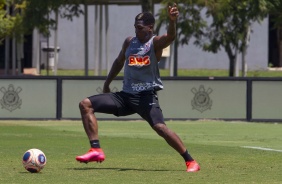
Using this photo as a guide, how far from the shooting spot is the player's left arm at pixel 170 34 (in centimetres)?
1041

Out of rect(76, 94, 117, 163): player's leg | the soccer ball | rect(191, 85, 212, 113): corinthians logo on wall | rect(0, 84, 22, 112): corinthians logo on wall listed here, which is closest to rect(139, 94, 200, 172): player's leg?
rect(76, 94, 117, 163): player's leg

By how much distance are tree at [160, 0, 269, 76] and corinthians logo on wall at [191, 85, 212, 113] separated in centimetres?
435

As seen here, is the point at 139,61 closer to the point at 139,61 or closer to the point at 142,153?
the point at 139,61

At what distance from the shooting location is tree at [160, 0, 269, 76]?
94.4ft

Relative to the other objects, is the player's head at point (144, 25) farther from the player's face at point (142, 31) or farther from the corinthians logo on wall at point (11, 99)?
the corinthians logo on wall at point (11, 99)

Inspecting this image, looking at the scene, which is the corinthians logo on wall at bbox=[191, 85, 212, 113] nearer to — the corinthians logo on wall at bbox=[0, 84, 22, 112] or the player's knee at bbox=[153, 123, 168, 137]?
the corinthians logo on wall at bbox=[0, 84, 22, 112]

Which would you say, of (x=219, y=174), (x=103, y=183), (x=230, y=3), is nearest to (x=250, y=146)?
(x=219, y=174)

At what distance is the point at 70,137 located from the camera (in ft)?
59.2

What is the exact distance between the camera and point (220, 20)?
30031mm

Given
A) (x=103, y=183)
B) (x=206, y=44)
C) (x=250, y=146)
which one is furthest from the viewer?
(x=206, y=44)

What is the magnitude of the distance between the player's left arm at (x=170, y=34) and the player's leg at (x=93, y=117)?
91 cm

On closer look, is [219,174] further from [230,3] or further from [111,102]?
[230,3]

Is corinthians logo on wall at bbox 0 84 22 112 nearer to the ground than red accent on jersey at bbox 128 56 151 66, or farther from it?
nearer to the ground

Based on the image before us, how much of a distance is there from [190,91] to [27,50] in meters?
26.8
